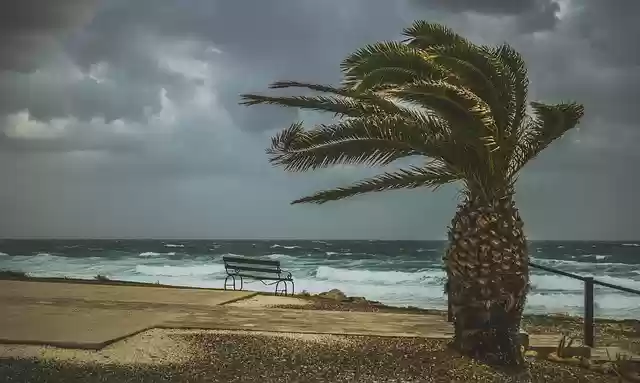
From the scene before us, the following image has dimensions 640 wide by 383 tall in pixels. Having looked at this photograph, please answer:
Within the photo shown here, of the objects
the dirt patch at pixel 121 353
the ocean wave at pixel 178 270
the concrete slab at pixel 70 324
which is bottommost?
the ocean wave at pixel 178 270

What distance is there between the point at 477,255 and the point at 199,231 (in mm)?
3097

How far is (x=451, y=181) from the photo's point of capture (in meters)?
4.26

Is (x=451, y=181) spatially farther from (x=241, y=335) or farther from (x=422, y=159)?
(x=241, y=335)

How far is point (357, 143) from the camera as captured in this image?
3914 mm

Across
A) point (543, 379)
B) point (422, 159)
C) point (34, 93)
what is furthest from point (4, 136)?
point (543, 379)

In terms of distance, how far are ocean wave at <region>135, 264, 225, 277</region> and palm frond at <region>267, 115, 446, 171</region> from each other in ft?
28.2

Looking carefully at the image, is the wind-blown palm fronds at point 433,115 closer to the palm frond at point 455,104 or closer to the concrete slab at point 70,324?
the palm frond at point 455,104

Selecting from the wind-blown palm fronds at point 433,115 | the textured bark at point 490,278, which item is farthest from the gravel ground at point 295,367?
the wind-blown palm fronds at point 433,115

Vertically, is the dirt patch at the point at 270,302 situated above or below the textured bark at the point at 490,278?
below

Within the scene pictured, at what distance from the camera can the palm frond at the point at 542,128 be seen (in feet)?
12.6

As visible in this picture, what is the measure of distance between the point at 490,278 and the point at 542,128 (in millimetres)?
896

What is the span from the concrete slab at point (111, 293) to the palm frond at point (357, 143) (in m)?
2.51

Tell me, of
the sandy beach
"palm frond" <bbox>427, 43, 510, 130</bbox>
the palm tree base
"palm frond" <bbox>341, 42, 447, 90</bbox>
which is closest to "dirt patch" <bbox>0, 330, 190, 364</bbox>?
the sandy beach

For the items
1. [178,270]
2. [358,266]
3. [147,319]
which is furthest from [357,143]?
[178,270]
